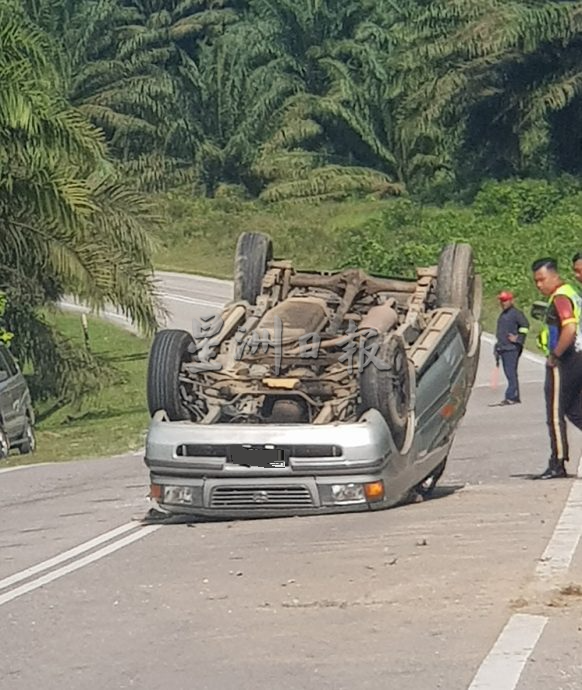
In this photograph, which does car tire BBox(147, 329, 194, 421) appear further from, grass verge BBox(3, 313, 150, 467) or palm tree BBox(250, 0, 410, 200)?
A: palm tree BBox(250, 0, 410, 200)

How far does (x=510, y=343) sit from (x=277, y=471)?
1308 cm

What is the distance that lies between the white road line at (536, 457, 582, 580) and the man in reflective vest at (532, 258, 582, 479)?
3.99ft

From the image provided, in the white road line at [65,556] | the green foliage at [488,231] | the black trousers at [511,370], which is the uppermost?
the white road line at [65,556]

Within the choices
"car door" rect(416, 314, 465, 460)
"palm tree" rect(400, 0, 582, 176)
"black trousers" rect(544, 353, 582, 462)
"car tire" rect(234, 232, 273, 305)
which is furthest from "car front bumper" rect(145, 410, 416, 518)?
"palm tree" rect(400, 0, 582, 176)

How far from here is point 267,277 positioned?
13.4 m

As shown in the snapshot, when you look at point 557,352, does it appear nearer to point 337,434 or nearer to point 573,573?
point 337,434

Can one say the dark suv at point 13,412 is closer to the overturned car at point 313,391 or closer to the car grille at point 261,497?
the overturned car at point 313,391

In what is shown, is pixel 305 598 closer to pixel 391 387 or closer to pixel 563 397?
pixel 391 387

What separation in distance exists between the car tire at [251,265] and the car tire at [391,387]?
232 cm

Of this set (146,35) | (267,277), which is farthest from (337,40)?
(267,277)

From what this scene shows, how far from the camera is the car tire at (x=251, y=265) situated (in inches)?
533

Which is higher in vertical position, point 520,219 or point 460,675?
point 460,675

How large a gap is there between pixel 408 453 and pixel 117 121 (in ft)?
143

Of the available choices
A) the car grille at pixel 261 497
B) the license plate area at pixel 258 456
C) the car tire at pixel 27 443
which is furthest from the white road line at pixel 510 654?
the car tire at pixel 27 443
